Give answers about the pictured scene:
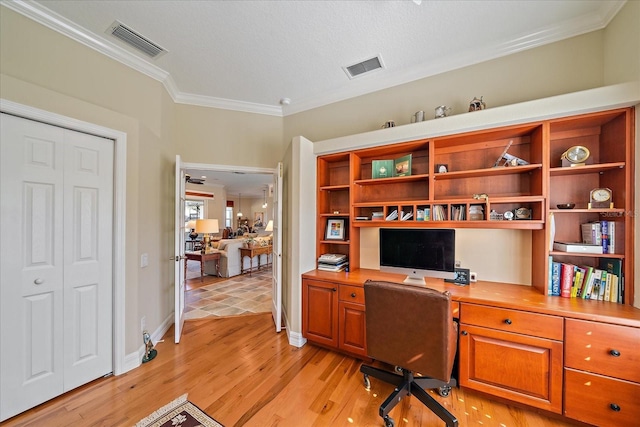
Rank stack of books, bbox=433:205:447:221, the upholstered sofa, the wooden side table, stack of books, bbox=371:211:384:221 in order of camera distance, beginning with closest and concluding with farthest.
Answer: stack of books, bbox=433:205:447:221 → stack of books, bbox=371:211:384:221 → the upholstered sofa → the wooden side table

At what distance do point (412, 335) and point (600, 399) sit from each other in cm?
120

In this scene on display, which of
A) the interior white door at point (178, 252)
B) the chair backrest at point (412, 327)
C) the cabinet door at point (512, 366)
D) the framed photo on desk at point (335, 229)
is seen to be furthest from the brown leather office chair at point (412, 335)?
the interior white door at point (178, 252)

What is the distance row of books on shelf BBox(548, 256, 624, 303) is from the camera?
1.70m

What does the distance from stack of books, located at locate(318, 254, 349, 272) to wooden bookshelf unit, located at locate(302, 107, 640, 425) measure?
0.10 meters

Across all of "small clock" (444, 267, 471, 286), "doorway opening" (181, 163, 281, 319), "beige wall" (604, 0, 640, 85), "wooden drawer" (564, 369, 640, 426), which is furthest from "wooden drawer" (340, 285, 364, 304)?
"beige wall" (604, 0, 640, 85)

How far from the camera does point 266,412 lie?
5.71 feet

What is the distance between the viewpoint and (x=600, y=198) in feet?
5.81

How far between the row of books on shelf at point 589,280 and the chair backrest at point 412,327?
101 cm

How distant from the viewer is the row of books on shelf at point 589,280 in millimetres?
1701

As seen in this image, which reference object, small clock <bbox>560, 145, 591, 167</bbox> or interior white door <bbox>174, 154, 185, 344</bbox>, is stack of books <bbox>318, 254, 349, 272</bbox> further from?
small clock <bbox>560, 145, 591, 167</bbox>

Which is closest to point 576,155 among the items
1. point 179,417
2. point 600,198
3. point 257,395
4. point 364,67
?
point 600,198

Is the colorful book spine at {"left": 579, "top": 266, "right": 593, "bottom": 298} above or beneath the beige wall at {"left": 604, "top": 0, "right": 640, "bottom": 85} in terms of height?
beneath

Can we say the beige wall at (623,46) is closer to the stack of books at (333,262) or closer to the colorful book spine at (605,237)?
the colorful book spine at (605,237)

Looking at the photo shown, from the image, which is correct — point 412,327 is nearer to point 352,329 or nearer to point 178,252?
point 352,329
